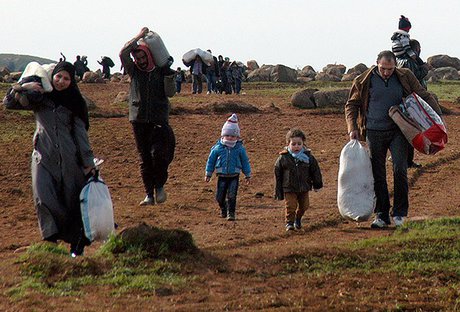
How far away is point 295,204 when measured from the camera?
1023cm

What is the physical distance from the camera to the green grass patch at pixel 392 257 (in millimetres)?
7457

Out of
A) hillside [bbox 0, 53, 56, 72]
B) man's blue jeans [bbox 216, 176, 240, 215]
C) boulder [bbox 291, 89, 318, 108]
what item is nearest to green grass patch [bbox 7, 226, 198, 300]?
man's blue jeans [bbox 216, 176, 240, 215]

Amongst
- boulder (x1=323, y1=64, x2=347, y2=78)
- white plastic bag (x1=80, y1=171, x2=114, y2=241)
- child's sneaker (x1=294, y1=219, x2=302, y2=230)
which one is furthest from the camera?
boulder (x1=323, y1=64, x2=347, y2=78)

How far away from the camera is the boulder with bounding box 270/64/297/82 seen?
44062 mm

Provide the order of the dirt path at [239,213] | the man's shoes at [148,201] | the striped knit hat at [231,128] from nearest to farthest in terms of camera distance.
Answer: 1. the dirt path at [239,213]
2. the man's shoes at [148,201]
3. the striped knit hat at [231,128]

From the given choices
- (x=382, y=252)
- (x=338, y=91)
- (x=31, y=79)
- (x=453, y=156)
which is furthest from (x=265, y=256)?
(x=338, y=91)

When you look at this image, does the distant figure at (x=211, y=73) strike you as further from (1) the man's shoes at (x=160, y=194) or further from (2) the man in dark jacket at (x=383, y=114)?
(2) the man in dark jacket at (x=383, y=114)

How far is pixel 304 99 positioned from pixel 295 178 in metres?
14.2

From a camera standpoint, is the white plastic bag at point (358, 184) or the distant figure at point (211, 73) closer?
the white plastic bag at point (358, 184)

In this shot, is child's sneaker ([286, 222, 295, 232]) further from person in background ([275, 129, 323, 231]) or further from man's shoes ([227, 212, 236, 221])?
man's shoes ([227, 212, 236, 221])

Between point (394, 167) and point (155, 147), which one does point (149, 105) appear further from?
point (394, 167)

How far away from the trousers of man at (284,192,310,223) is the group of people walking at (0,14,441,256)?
0.03 feet

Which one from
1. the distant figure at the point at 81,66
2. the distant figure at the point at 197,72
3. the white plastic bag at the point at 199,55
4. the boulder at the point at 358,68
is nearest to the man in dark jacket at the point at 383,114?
the white plastic bag at the point at 199,55

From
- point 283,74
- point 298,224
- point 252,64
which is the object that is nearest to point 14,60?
point 252,64
